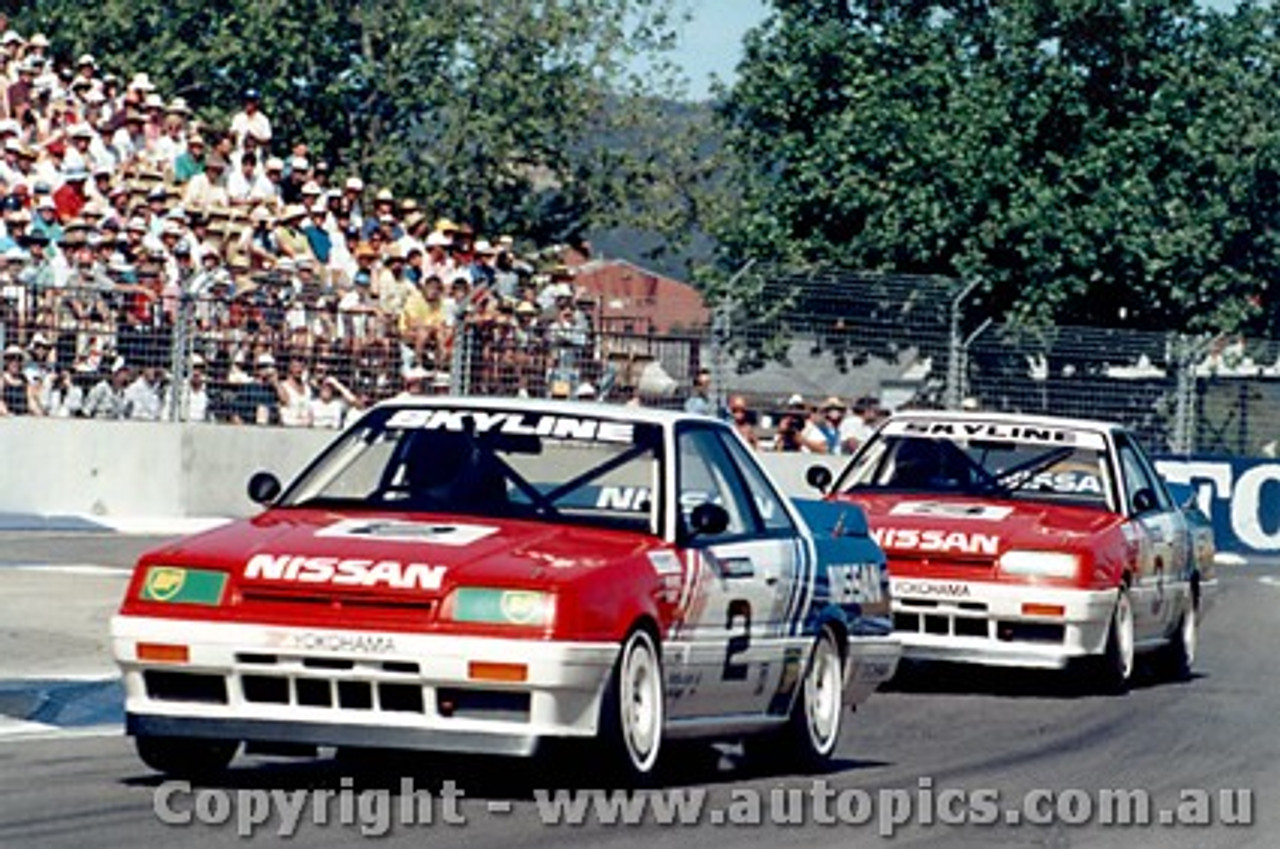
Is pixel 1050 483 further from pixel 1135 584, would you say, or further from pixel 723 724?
pixel 723 724

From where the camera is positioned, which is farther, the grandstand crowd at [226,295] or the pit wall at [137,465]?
the pit wall at [137,465]

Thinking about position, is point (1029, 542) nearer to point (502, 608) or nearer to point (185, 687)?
point (502, 608)

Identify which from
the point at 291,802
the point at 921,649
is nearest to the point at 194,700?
the point at 291,802

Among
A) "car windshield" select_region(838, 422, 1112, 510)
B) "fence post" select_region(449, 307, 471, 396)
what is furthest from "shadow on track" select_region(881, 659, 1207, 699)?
"fence post" select_region(449, 307, 471, 396)

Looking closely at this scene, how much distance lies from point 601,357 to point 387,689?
17094 millimetres

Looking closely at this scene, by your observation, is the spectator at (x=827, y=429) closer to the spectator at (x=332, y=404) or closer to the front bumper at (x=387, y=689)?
the spectator at (x=332, y=404)

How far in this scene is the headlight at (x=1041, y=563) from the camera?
14531 mm

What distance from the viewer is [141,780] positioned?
9633 millimetres

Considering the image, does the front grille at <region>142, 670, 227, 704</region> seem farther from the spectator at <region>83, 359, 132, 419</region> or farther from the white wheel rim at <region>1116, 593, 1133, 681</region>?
the spectator at <region>83, 359, 132, 419</region>

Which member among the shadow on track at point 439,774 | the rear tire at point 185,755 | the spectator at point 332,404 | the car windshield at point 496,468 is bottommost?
the shadow on track at point 439,774

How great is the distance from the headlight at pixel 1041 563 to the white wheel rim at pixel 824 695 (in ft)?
11.2

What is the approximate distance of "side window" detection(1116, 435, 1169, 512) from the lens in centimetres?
1590

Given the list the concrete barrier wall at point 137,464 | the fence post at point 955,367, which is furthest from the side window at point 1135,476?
the fence post at point 955,367

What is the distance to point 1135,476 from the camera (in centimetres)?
1622
